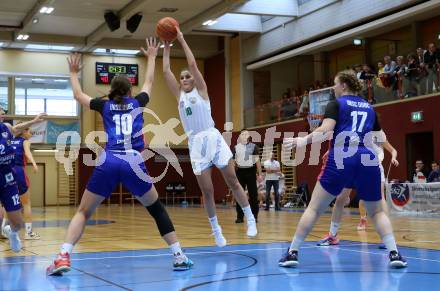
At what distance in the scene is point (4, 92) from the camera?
29.1m

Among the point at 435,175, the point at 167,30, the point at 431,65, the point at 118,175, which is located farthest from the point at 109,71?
the point at 118,175

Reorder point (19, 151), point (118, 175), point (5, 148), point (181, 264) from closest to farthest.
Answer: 1. point (118, 175)
2. point (181, 264)
3. point (5, 148)
4. point (19, 151)

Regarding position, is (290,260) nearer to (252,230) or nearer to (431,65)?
(252,230)

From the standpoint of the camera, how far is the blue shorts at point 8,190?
646 centimetres

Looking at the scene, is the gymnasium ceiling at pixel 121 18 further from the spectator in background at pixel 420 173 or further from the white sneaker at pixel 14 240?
the white sneaker at pixel 14 240

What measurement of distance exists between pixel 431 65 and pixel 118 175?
1424cm

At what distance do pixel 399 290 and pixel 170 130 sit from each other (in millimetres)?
28094

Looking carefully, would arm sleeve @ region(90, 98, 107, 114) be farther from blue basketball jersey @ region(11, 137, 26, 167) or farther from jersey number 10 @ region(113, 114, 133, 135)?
blue basketball jersey @ region(11, 137, 26, 167)

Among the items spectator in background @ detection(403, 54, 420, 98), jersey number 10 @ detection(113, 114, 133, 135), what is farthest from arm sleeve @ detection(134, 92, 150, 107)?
spectator in background @ detection(403, 54, 420, 98)

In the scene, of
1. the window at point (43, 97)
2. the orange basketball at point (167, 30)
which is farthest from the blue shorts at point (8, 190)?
the window at point (43, 97)

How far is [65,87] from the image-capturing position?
1196 inches

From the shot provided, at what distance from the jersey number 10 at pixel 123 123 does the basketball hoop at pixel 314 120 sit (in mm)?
15570

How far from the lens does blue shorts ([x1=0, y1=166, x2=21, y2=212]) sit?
21.2 feet

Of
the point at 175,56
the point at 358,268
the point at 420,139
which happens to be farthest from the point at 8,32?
the point at 358,268
